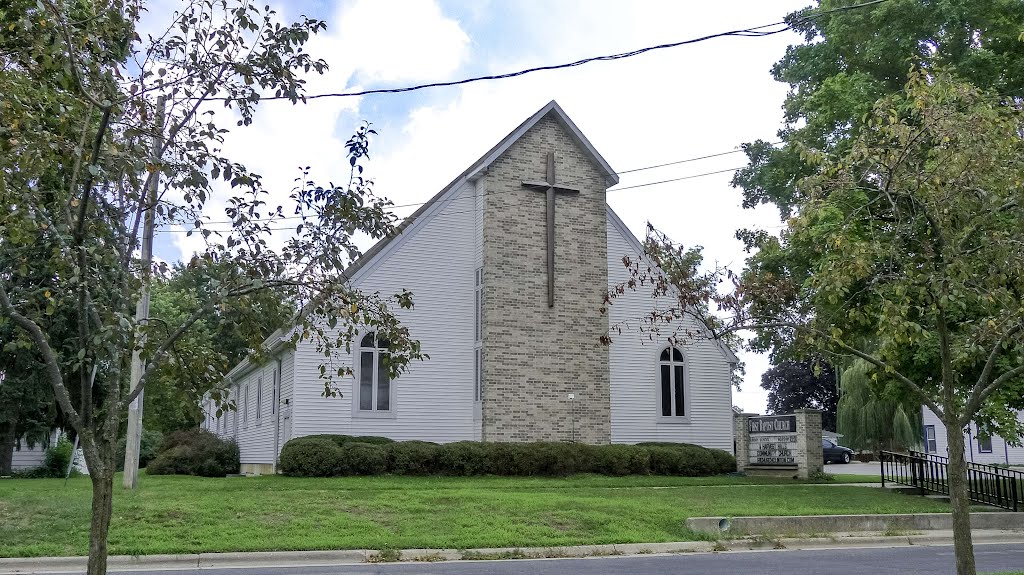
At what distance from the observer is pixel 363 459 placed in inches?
898

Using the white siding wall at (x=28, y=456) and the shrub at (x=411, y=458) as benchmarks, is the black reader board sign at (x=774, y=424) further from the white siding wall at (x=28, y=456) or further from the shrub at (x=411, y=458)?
the white siding wall at (x=28, y=456)

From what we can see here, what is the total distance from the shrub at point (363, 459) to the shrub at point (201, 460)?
9.69m

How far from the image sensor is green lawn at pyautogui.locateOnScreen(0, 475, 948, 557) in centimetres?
1345

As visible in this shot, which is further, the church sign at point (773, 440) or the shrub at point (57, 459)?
the shrub at point (57, 459)

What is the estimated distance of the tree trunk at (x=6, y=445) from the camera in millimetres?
30656

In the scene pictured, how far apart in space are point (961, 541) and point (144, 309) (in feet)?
51.2

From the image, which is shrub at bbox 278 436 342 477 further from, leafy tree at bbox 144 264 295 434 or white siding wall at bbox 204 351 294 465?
leafy tree at bbox 144 264 295 434

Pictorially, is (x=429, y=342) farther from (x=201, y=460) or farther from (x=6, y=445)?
(x=6, y=445)

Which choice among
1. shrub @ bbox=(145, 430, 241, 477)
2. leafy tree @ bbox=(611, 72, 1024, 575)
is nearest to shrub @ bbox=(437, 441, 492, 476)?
shrub @ bbox=(145, 430, 241, 477)

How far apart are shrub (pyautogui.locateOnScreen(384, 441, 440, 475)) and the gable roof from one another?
195 inches

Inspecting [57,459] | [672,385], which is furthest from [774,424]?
[57,459]

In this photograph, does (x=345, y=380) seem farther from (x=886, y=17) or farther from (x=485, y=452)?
(x=886, y=17)

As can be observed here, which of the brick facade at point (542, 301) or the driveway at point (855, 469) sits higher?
the brick facade at point (542, 301)

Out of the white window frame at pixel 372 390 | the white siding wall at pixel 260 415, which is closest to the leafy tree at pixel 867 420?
the white siding wall at pixel 260 415
